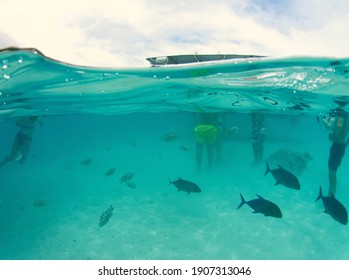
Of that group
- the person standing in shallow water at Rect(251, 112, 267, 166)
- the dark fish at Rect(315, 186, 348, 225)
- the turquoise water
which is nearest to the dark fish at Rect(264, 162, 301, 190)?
the dark fish at Rect(315, 186, 348, 225)

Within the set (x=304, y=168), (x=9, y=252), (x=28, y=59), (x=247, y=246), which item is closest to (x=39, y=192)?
(x=9, y=252)

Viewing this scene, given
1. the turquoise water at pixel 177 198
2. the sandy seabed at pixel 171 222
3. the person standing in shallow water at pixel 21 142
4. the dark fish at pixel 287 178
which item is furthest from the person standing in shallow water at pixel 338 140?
the person standing in shallow water at pixel 21 142

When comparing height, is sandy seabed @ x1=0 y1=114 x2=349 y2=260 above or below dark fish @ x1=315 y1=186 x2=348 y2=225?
below

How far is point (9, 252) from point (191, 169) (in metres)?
14.4

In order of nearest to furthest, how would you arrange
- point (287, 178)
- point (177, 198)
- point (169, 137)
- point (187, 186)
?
1. point (287, 178)
2. point (187, 186)
3. point (169, 137)
4. point (177, 198)

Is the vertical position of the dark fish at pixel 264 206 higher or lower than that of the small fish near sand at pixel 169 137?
lower

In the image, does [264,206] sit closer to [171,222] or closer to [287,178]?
[287,178]

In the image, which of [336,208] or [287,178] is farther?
[287,178]

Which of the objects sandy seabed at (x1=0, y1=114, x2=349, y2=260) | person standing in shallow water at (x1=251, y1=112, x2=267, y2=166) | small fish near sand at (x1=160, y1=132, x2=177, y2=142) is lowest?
sandy seabed at (x1=0, y1=114, x2=349, y2=260)

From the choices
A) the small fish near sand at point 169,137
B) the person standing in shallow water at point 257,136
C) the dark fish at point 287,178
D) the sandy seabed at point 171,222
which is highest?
the small fish near sand at point 169,137

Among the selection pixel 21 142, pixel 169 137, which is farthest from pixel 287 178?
pixel 21 142

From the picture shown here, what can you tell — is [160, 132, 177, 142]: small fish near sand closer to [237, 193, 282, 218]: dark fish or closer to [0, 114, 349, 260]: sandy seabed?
[0, 114, 349, 260]: sandy seabed

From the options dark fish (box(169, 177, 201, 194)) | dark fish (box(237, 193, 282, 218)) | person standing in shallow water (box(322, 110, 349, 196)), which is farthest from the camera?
person standing in shallow water (box(322, 110, 349, 196))

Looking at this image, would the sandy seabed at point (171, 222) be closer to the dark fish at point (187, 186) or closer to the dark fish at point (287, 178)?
the dark fish at point (187, 186)
